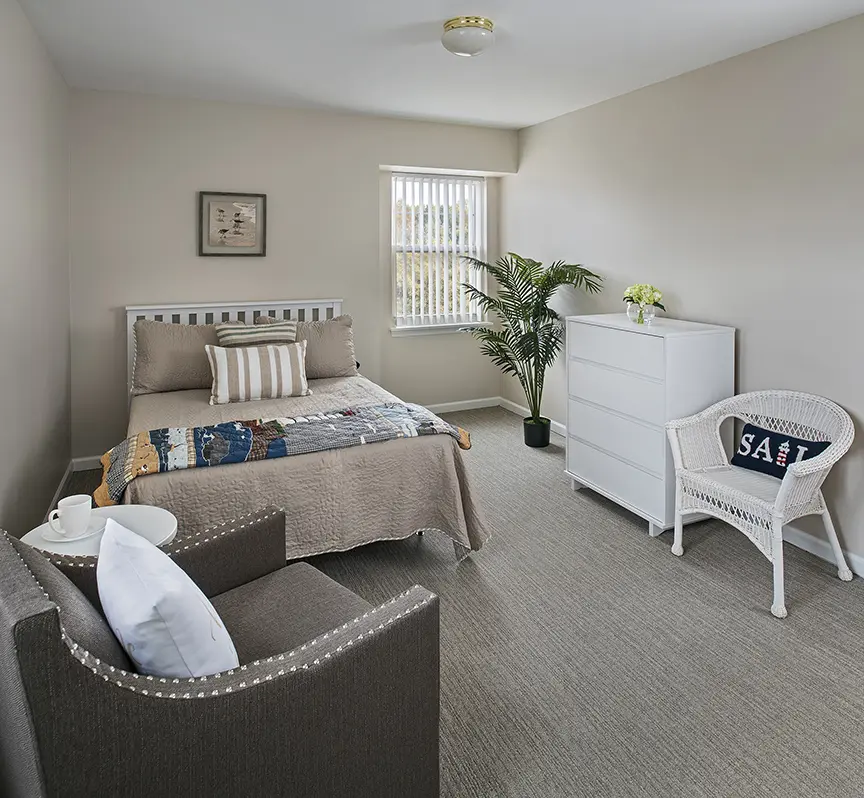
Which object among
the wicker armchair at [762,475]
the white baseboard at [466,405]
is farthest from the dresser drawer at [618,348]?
the white baseboard at [466,405]

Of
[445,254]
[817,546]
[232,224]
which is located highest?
[232,224]

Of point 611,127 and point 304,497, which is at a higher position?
point 611,127

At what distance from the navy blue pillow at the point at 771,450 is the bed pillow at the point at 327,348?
2.45m

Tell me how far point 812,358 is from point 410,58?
8.44 ft

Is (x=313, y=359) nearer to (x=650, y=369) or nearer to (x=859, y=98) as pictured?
(x=650, y=369)

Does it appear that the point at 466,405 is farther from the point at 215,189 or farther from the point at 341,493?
the point at 341,493

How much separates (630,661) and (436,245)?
13.6 ft

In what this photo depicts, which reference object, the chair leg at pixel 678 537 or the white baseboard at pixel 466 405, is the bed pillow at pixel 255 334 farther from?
the chair leg at pixel 678 537

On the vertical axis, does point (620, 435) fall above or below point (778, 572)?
above

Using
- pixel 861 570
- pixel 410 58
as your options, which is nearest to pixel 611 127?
pixel 410 58

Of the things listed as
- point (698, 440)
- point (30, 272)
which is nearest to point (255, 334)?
point (30, 272)

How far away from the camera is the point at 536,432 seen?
5.04 meters

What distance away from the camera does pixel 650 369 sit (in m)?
3.44

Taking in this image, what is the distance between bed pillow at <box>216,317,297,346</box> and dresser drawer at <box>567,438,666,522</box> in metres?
1.92
